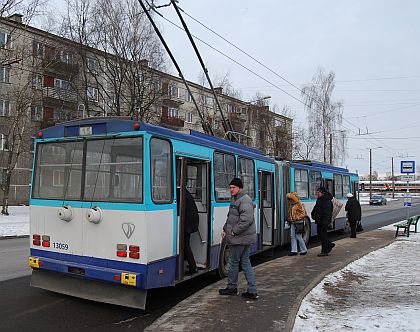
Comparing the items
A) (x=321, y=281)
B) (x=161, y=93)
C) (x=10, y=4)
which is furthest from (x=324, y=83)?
(x=321, y=281)

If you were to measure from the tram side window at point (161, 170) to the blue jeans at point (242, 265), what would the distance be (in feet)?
4.42

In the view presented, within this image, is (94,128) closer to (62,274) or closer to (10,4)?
(62,274)

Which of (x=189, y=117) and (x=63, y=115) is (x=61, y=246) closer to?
(x=63, y=115)

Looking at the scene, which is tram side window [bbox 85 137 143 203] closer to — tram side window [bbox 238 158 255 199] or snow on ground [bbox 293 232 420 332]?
snow on ground [bbox 293 232 420 332]

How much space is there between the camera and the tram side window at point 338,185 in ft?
56.0

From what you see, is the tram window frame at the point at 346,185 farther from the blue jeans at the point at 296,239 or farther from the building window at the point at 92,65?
the building window at the point at 92,65

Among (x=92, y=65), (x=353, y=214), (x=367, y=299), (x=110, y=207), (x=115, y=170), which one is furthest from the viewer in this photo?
(x=92, y=65)

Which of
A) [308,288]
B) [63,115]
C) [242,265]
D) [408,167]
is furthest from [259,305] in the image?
[63,115]

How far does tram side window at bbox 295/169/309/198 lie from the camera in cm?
1347

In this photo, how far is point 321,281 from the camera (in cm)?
805

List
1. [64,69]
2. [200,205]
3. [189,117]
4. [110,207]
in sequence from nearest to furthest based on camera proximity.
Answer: [110,207]
[200,205]
[64,69]
[189,117]

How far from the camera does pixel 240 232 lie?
259 inches

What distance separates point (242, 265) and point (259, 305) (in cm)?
71

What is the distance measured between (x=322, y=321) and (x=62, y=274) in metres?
3.87
